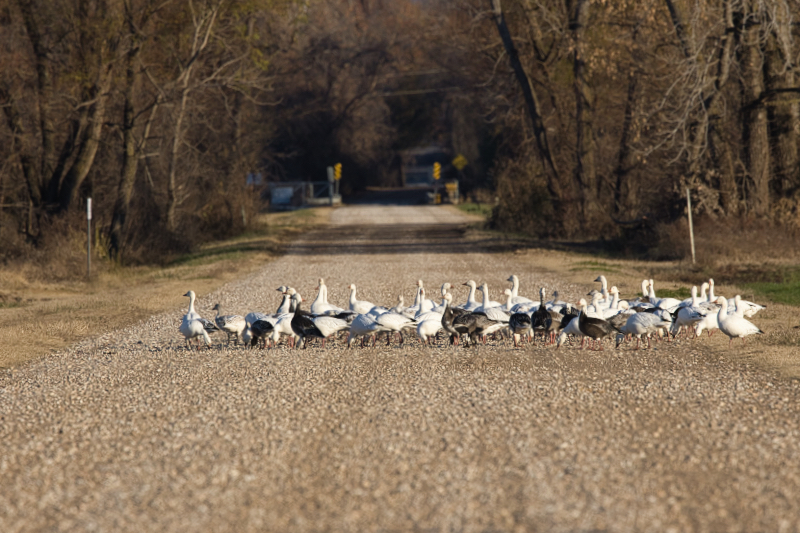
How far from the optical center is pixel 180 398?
1004 cm

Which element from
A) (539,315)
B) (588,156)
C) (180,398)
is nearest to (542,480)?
(180,398)

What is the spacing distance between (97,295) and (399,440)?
15.8 meters

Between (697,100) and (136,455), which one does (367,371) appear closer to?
(136,455)

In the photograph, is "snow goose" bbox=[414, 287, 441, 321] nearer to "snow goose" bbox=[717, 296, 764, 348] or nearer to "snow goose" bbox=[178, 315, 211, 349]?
"snow goose" bbox=[178, 315, 211, 349]

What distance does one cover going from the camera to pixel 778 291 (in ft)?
61.5

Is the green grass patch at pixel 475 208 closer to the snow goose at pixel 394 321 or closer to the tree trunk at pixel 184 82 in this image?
the tree trunk at pixel 184 82

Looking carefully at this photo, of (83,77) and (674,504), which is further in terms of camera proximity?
(83,77)

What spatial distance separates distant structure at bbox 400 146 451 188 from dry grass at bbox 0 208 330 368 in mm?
62372

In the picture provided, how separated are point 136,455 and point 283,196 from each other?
2656 inches

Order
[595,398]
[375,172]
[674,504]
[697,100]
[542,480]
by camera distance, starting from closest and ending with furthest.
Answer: [674,504], [542,480], [595,398], [697,100], [375,172]

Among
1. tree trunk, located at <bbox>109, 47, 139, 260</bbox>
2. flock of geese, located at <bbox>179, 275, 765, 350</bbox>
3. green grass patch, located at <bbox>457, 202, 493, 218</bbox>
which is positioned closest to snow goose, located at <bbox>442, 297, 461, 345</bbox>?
flock of geese, located at <bbox>179, 275, 765, 350</bbox>

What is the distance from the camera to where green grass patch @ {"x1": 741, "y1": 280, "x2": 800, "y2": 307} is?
17562 millimetres

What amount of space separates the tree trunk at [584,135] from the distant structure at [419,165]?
6154 centimetres

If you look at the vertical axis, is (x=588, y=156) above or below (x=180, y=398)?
above
